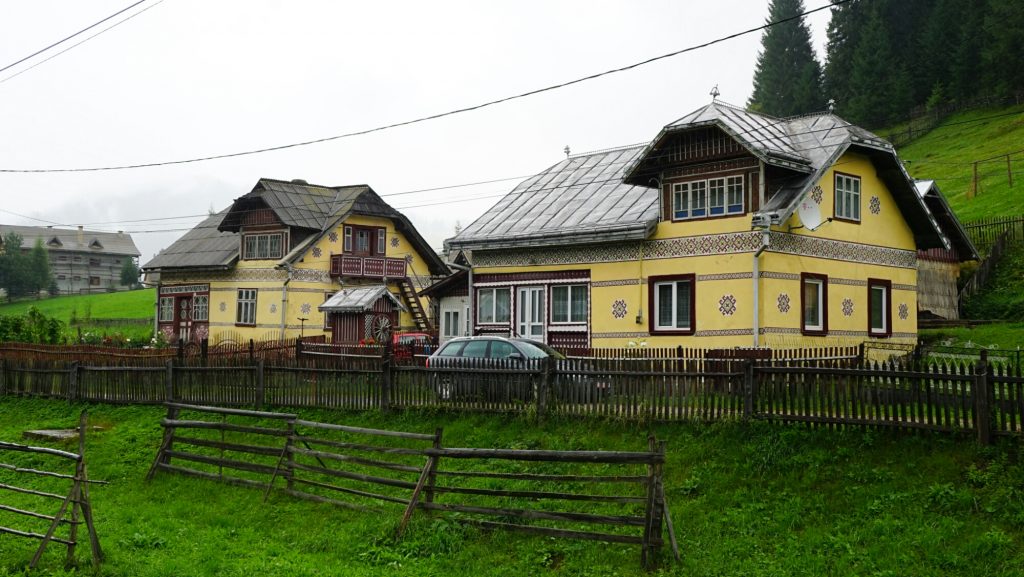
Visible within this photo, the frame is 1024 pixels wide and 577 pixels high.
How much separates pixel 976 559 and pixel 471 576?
19.0 feet

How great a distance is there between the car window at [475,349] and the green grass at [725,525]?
513 centimetres

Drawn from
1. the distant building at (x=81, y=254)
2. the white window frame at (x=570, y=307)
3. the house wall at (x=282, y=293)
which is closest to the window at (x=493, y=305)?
the white window frame at (x=570, y=307)

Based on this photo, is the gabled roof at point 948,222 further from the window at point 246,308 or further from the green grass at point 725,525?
the window at point 246,308

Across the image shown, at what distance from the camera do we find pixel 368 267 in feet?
138

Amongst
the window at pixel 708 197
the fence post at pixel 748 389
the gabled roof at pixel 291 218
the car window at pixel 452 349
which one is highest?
the gabled roof at pixel 291 218

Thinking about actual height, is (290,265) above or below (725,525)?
above

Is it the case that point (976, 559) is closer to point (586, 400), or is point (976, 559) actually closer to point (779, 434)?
point (779, 434)

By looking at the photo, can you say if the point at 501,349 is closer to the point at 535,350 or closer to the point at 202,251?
the point at 535,350

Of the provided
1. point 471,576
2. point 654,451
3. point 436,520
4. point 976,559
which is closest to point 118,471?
point 436,520

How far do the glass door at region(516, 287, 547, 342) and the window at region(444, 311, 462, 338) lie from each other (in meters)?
7.68

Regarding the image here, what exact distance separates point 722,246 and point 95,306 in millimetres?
77581

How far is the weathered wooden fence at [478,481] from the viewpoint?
11.1 metres

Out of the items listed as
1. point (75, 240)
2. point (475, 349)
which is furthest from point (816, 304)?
point (75, 240)

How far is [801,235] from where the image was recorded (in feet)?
77.3
